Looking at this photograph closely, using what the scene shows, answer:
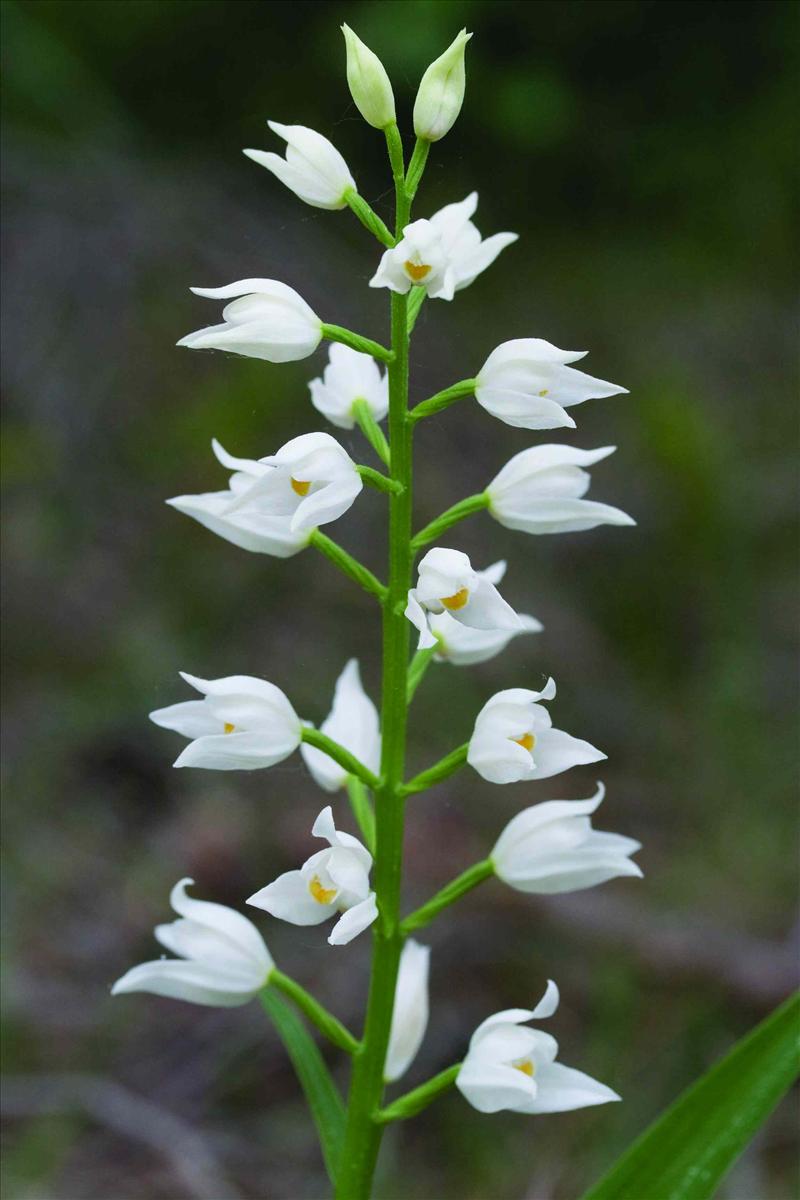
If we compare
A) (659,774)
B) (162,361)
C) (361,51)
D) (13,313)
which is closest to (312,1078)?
(361,51)

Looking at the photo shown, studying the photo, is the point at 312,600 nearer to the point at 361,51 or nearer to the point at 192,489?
the point at 192,489

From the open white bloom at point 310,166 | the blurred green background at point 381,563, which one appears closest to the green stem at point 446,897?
the open white bloom at point 310,166

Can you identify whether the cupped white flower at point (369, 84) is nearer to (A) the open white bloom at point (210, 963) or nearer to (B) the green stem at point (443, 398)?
(B) the green stem at point (443, 398)

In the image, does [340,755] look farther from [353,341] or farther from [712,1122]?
[712,1122]

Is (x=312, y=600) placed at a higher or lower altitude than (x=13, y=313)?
lower

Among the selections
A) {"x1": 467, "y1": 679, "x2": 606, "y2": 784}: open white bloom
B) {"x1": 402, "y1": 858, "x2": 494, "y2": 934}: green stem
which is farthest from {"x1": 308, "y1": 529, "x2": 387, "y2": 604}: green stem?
{"x1": 402, "y1": 858, "x2": 494, "y2": 934}: green stem

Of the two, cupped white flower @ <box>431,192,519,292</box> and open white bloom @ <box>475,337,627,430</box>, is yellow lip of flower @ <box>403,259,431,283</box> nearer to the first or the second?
open white bloom @ <box>475,337,627,430</box>
